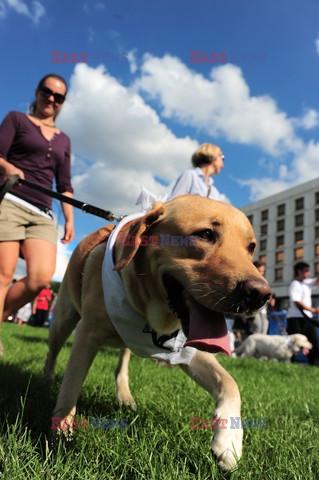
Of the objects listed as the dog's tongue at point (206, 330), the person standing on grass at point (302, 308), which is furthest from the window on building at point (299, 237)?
the dog's tongue at point (206, 330)

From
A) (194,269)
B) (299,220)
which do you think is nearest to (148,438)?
(194,269)

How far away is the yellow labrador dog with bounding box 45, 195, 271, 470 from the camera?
6.42ft

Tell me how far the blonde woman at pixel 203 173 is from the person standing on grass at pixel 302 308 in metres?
4.39

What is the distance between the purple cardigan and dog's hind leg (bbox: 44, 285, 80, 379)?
102 cm

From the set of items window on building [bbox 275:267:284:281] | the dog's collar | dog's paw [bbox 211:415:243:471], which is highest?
window on building [bbox 275:267:284:281]

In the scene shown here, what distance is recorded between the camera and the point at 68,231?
452cm

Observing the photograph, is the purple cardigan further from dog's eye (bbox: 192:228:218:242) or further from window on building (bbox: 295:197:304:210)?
window on building (bbox: 295:197:304:210)

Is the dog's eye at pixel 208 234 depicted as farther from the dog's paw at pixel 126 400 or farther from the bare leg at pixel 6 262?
the bare leg at pixel 6 262

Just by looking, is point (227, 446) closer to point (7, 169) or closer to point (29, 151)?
point (7, 169)

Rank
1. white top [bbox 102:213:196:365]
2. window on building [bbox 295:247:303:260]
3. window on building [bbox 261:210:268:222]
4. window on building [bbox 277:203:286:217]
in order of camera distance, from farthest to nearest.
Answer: window on building [bbox 261:210:268:222] → window on building [bbox 277:203:286:217] → window on building [bbox 295:247:303:260] → white top [bbox 102:213:196:365]

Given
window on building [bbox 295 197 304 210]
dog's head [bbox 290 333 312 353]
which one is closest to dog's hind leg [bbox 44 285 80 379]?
dog's head [bbox 290 333 312 353]

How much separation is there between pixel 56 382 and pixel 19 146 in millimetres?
2251

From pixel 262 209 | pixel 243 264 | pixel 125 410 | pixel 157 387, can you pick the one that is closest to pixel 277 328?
pixel 157 387

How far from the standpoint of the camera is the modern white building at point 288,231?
Result: 58844 millimetres
